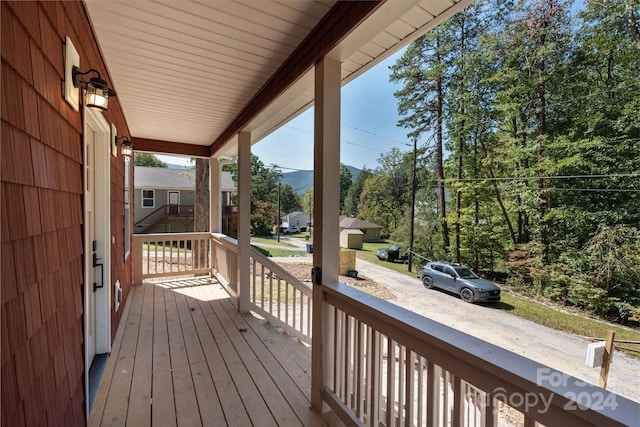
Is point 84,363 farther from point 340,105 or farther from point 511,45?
point 511,45

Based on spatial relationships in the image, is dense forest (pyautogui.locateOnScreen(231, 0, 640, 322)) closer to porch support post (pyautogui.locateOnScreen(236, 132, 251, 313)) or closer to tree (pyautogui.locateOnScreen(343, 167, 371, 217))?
porch support post (pyautogui.locateOnScreen(236, 132, 251, 313))

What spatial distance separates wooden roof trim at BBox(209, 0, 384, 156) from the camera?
1.41 metres

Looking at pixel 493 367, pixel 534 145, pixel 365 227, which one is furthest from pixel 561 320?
pixel 365 227

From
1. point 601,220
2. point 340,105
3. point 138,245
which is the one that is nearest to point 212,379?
point 340,105

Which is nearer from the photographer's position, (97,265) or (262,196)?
(97,265)

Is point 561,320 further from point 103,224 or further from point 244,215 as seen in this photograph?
point 103,224

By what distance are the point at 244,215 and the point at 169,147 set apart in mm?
2490

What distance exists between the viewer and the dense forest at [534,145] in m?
4.65

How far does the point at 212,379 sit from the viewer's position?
88.5 inches

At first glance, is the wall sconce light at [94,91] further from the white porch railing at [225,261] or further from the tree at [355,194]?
the tree at [355,194]

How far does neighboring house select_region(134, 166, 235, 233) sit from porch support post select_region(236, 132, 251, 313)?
13.6 metres

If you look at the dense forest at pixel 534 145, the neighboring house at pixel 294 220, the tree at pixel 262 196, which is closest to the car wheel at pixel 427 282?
the dense forest at pixel 534 145

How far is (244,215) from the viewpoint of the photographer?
3.72m

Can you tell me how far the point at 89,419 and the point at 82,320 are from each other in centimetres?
75
